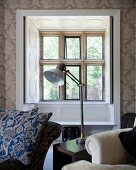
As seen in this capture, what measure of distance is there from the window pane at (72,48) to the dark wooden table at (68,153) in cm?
267

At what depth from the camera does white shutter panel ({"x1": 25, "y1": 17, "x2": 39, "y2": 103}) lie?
376 cm

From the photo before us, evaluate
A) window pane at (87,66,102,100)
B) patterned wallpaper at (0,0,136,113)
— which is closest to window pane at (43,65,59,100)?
window pane at (87,66,102,100)

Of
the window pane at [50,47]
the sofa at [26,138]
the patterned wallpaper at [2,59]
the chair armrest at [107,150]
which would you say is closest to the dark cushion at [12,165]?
the sofa at [26,138]

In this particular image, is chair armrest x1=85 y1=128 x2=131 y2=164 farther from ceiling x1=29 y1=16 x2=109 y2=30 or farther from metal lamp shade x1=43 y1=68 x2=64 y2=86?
ceiling x1=29 y1=16 x2=109 y2=30

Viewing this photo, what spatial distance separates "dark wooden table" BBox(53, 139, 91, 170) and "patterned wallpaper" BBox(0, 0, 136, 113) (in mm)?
1722

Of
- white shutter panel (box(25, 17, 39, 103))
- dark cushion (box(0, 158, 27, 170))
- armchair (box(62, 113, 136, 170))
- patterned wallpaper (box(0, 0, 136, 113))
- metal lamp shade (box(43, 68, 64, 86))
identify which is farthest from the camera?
white shutter panel (box(25, 17, 39, 103))

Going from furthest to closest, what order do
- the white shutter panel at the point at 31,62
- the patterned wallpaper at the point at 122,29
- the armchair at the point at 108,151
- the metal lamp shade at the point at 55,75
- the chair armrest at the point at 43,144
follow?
1. the white shutter panel at the point at 31,62
2. the patterned wallpaper at the point at 122,29
3. the metal lamp shade at the point at 55,75
4. the chair armrest at the point at 43,144
5. the armchair at the point at 108,151

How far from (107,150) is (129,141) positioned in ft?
0.64

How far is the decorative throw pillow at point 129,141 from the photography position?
1.73m

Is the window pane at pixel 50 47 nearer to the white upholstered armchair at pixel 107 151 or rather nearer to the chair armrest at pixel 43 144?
the chair armrest at pixel 43 144

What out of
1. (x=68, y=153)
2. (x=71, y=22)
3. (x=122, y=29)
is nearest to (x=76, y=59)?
(x=71, y=22)

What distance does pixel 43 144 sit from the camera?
191 centimetres

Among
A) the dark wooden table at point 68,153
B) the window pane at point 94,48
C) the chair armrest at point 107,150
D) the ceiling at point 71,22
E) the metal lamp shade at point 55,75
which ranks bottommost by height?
the dark wooden table at point 68,153

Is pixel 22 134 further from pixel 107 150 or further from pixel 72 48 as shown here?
pixel 72 48
